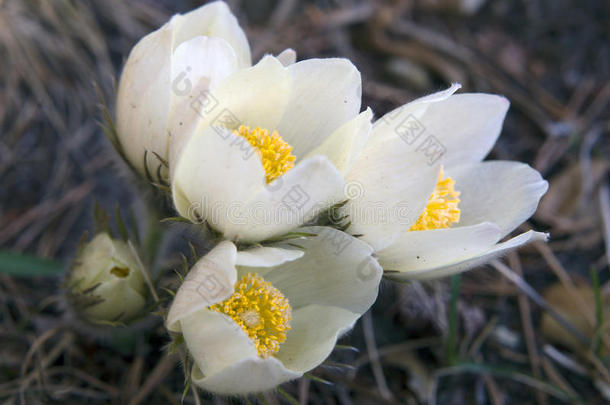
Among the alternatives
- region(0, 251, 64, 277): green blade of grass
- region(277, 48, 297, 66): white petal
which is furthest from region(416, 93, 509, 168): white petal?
region(0, 251, 64, 277): green blade of grass

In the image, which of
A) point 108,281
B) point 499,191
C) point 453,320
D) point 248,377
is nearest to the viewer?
point 248,377

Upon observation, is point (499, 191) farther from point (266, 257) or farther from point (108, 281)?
point (108, 281)

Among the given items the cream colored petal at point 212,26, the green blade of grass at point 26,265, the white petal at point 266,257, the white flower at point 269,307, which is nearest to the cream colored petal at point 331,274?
the white flower at point 269,307

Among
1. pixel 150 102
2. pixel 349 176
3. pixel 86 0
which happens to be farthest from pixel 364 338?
A: pixel 86 0

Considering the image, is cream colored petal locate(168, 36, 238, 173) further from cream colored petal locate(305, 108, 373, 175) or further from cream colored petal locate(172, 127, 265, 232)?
cream colored petal locate(305, 108, 373, 175)

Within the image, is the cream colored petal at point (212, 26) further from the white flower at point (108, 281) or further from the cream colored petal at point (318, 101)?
the white flower at point (108, 281)

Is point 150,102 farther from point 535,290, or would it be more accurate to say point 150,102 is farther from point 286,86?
point 535,290

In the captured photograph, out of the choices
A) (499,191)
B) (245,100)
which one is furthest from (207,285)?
(499,191)
